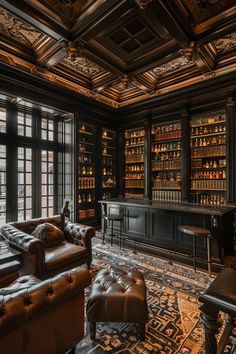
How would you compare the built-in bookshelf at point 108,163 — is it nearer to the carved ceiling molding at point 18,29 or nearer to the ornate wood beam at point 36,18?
the carved ceiling molding at point 18,29

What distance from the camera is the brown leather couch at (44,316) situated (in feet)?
3.99

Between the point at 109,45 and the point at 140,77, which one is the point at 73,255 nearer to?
the point at 109,45

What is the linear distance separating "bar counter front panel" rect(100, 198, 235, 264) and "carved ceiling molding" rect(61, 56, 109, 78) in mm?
3157

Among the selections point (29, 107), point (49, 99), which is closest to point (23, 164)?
point (29, 107)

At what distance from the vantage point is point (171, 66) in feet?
15.3

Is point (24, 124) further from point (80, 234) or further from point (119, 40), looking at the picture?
point (80, 234)

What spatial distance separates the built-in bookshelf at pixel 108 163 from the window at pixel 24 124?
2.11m

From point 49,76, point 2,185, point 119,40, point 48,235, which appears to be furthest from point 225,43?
point 2,185

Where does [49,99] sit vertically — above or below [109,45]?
below

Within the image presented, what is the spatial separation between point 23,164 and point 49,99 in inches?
67.8

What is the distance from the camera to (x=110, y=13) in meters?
2.70

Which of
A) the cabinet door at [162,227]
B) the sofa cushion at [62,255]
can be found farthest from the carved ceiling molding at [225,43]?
the sofa cushion at [62,255]

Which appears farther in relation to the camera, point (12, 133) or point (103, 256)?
point (12, 133)

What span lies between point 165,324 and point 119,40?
4.25 meters
